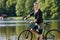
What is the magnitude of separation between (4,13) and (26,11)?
54.5 feet

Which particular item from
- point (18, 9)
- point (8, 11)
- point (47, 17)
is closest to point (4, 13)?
point (8, 11)

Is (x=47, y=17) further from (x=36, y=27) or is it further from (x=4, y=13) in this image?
(x=36, y=27)

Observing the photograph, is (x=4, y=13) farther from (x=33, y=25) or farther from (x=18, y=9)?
(x=33, y=25)

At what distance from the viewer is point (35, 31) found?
43.9 ft

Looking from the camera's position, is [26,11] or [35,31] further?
[26,11]

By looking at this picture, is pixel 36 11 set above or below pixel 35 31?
above

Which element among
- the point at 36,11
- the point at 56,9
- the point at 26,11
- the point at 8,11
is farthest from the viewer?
the point at 8,11

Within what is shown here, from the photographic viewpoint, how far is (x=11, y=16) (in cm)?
8519

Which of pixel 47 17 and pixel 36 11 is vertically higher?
pixel 36 11

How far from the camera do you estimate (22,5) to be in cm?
7294

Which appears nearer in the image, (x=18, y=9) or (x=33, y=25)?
(x=33, y=25)

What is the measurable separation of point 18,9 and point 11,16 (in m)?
12.9

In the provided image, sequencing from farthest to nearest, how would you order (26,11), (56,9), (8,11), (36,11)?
(8,11), (26,11), (56,9), (36,11)

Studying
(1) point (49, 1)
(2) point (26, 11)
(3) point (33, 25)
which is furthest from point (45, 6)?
(3) point (33, 25)
